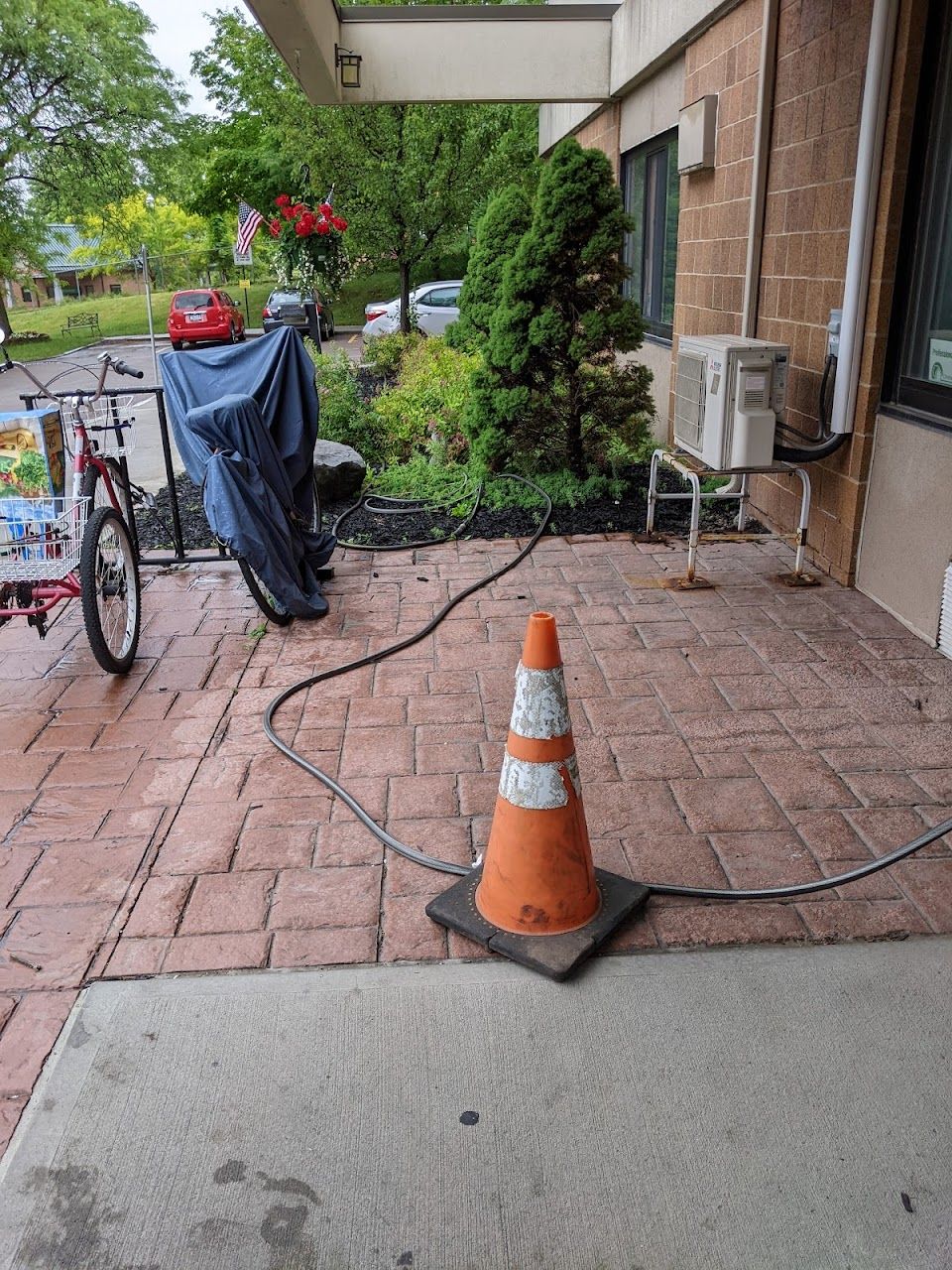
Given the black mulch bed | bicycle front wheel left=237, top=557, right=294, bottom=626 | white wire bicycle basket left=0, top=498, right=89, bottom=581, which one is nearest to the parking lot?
white wire bicycle basket left=0, top=498, right=89, bottom=581

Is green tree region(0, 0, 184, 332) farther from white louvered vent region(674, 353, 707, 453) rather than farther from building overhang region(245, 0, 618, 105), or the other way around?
white louvered vent region(674, 353, 707, 453)

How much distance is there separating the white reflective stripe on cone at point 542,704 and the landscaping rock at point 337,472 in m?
4.94

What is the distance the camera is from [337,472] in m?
7.43

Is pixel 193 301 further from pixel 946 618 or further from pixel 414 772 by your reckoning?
pixel 414 772

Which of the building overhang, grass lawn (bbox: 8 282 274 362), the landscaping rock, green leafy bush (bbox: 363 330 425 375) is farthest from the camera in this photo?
grass lawn (bbox: 8 282 274 362)

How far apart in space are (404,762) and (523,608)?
5.58ft

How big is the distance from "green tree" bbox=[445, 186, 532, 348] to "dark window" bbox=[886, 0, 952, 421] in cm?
329

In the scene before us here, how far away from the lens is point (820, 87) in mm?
5348

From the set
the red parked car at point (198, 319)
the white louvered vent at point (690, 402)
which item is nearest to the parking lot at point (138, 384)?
the red parked car at point (198, 319)

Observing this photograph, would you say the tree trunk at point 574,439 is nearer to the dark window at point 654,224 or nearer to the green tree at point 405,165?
the dark window at point 654,224

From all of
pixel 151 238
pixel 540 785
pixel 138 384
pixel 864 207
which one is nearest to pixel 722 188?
pixel 864 207

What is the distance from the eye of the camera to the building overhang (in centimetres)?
979

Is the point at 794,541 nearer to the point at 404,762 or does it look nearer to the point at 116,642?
the point at 404,762

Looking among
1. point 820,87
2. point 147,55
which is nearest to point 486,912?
point 820,87
